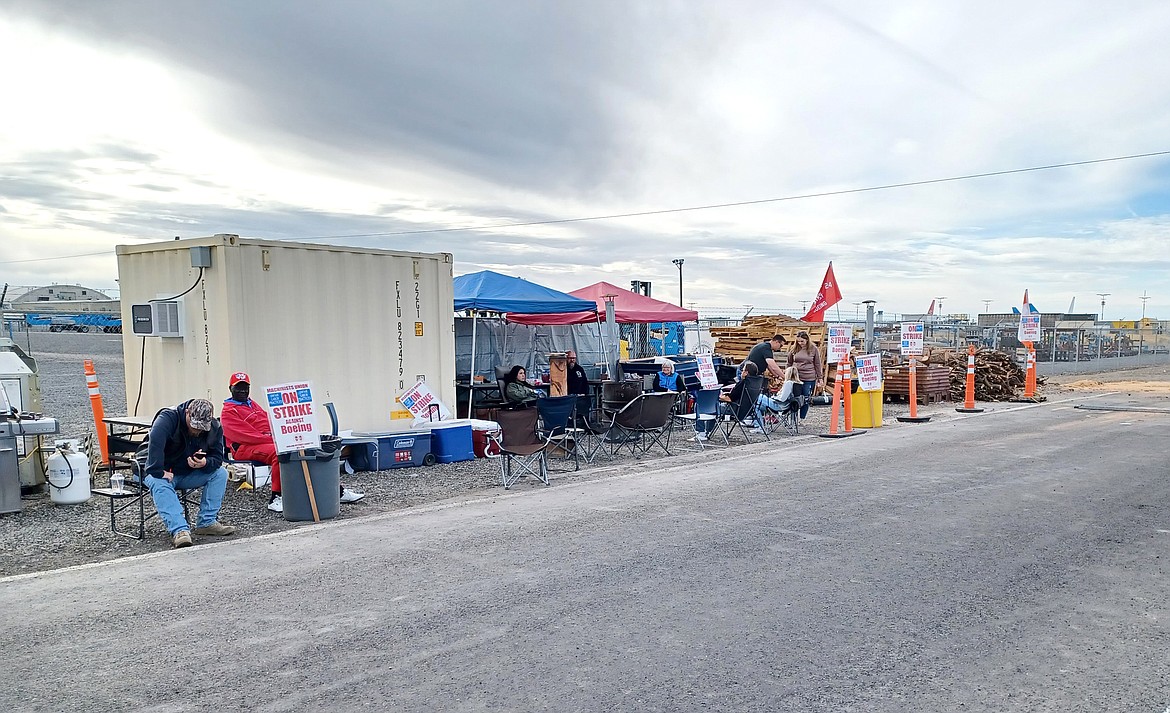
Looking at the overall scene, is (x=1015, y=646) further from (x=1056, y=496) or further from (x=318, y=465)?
(x=318, y=465)

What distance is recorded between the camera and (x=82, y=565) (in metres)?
6.46

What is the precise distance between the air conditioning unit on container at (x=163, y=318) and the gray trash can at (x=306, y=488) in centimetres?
353

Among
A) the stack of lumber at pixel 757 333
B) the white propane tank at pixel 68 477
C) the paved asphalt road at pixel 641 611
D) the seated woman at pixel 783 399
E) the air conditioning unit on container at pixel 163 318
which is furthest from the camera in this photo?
the stack of lumber at pixel 757 333

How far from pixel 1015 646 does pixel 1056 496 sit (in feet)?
15.2

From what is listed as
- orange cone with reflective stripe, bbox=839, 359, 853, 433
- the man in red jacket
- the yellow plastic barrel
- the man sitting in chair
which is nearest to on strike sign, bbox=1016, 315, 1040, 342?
the yellow plastic barrel

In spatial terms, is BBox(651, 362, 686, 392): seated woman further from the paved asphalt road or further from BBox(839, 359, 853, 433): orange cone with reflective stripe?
the paved asphalt road

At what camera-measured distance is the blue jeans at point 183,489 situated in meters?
7.12

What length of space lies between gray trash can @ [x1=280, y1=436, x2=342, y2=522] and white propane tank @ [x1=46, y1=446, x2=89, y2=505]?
2.33 metres

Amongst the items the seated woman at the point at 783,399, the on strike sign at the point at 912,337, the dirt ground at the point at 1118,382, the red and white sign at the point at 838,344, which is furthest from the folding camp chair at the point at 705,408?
the dirt ground at the point at 1118,382

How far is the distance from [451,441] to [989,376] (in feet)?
51.5

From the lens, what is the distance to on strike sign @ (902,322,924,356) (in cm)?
1831

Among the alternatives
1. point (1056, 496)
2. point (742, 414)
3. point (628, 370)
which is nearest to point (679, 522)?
point (1056, 496)

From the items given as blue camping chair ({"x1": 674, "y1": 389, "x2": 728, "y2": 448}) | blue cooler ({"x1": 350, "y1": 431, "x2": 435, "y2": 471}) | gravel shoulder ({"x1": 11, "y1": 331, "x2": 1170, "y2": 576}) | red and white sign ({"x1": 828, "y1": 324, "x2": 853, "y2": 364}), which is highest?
red and white sign ({"x1": 828, "y1": 324, "x2": 853, "y2": 364})

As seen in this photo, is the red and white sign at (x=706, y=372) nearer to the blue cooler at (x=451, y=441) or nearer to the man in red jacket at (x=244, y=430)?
the blue cooler at (x=451, y=441)
